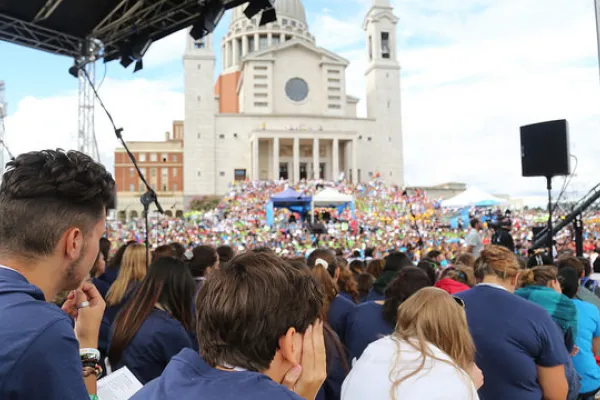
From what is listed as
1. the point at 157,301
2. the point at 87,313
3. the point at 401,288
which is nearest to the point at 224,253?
the point at 157,301

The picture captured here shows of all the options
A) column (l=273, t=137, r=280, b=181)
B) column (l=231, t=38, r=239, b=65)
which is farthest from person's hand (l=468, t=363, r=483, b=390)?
column (l=231, t=38, r=239, b=65)

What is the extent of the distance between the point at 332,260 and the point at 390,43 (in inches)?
2232

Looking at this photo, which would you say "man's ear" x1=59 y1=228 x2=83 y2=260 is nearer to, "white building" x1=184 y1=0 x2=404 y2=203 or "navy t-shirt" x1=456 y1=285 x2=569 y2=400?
Result: "navy t-shirt" x1=456 y1=285 x2=569 y2=400

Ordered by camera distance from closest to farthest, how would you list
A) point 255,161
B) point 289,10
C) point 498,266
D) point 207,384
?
point 207,384, point 498,266, point 255,161, point 289,10

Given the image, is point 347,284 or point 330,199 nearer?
point 347,284

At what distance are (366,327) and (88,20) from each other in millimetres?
8719

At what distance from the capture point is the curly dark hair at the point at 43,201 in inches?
60.1

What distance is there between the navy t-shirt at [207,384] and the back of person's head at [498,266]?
241cm

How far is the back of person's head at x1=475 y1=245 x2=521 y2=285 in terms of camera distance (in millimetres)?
3250

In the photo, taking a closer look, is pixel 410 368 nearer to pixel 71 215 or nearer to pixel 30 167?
pixel 71 215

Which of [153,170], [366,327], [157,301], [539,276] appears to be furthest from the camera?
[153,170]

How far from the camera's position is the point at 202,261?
5207mm

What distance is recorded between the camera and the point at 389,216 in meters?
28.8

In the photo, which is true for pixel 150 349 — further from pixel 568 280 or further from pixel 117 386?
pixel 568 280
